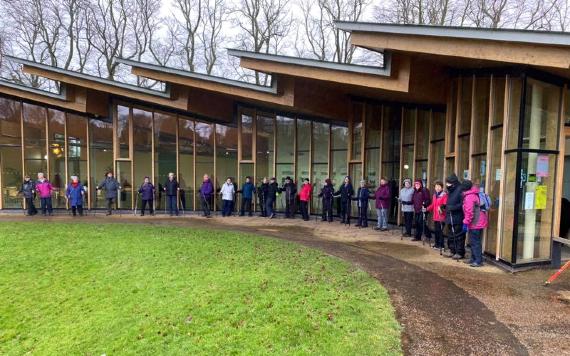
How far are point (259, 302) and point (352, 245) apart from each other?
4.60 meters

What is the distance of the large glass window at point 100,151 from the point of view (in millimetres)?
16453

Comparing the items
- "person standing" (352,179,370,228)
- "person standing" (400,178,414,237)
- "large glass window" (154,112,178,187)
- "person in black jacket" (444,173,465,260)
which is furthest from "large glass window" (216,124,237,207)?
"person in black jacket" (444,173,465,260)

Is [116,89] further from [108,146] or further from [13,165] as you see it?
[13,165]

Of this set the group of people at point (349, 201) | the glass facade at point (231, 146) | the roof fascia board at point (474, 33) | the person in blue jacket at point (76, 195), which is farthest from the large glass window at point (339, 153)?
the person in blue jacket at point (76, 195)

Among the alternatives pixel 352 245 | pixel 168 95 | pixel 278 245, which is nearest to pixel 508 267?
pixel 352 245

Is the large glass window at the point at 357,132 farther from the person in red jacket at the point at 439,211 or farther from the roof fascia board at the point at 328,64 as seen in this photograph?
the person in red jacket at the point at 439,211

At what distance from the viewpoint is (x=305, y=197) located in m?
14.3

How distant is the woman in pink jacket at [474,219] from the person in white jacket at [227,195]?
9336 mm

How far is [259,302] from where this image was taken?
5273 mm

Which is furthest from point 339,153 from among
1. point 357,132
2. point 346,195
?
point 346,195

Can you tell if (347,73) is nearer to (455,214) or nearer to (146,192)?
(455,214)

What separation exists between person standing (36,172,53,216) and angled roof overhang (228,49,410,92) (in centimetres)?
909

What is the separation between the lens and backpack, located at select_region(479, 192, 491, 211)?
24.3 feet

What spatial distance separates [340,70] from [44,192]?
39.4 ft
